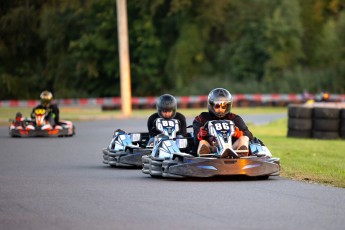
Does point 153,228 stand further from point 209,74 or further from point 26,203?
point 209,74

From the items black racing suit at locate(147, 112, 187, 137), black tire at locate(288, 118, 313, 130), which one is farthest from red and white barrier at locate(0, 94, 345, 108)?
black racing suit at locate(147, 112, 187, 137)

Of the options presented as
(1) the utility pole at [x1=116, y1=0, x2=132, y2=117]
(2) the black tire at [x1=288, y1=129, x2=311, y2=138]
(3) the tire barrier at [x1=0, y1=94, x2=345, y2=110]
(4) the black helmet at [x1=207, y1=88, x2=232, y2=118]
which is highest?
(1) the utility pole at [x1=116, y1=0, x2=132, y2=117]

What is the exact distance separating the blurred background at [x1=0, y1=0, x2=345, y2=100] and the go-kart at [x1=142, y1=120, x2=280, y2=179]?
4672 cm

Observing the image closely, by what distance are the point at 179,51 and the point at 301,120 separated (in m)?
35.6

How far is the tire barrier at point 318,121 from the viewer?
25.9 meters

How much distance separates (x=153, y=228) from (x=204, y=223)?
540 millimetres

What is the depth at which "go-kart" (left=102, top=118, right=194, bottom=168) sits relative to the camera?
16.6 m

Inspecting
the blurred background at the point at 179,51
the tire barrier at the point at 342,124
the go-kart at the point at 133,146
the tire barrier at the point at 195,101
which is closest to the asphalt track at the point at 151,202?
the go-kart at the point at 133,146

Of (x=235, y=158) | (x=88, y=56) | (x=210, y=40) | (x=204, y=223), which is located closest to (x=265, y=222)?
(x=204, y=223)

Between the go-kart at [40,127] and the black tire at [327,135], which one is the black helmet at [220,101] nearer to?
the black tire at [327,135]

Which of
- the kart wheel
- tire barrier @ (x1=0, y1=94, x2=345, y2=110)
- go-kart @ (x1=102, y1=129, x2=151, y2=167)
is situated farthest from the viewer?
tire barrier @ (x1=0, y1=94, x2=345, y2=110)

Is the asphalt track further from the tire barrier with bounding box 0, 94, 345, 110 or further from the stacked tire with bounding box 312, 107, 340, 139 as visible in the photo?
the tire barrier with bounding box 0, 94, 345, 110

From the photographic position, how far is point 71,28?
6538 centimetres

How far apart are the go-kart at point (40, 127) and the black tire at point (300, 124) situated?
5719 millimetres
